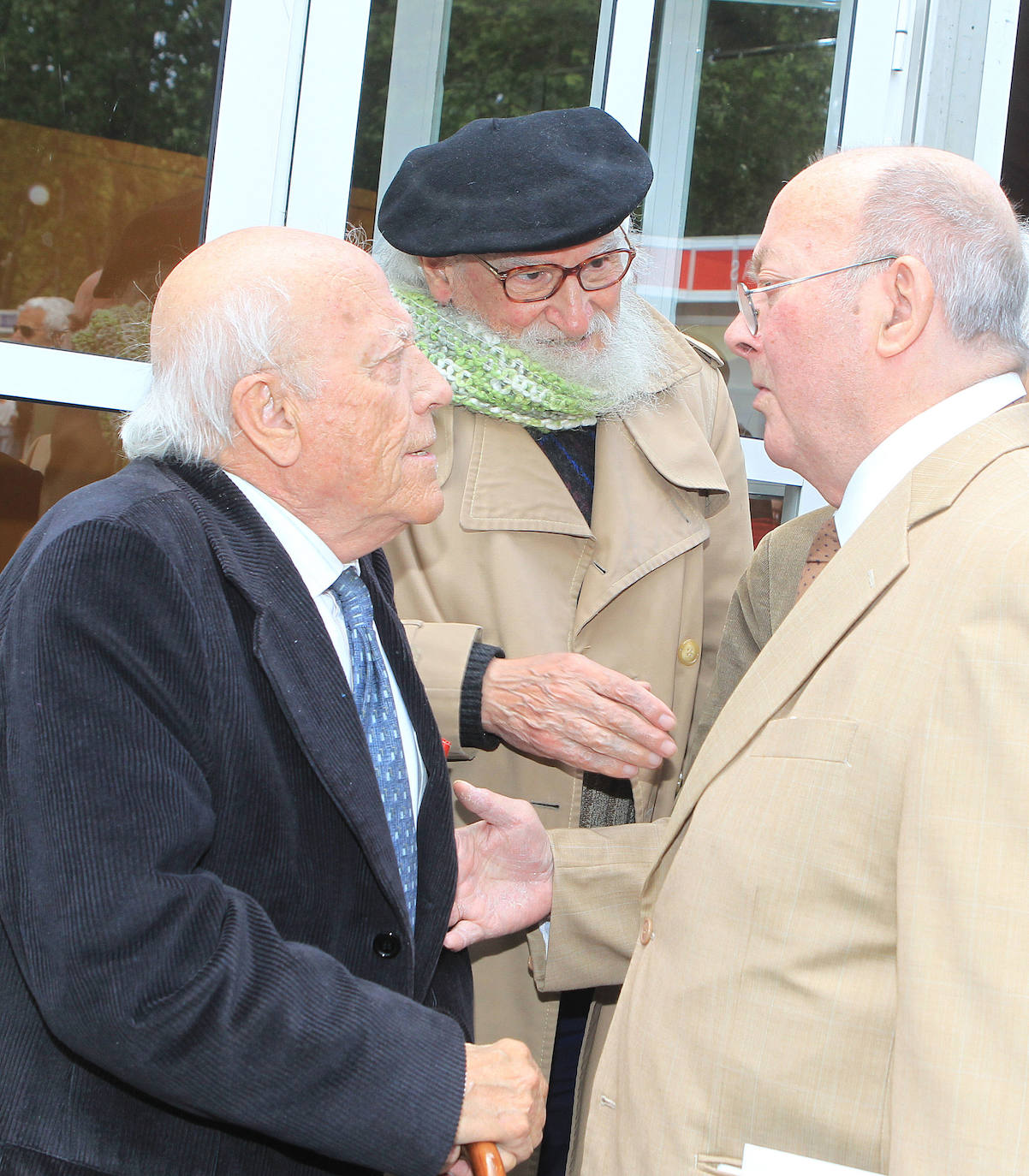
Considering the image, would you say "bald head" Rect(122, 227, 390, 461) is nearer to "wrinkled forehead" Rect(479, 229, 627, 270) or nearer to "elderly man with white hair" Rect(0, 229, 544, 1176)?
"elderly man with white hair" Rect(0, 229, 544, 1176)

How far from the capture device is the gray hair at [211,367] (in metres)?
1.41

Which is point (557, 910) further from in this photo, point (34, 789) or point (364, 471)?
point (34, 789)

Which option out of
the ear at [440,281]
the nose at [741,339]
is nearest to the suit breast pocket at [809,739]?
the nose at [741,339]

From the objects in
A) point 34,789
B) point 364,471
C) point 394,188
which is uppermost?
point 394,188

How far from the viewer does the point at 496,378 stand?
2164mm

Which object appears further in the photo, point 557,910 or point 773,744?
point 557,910

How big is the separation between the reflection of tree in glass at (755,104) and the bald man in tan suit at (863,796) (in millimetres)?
1769

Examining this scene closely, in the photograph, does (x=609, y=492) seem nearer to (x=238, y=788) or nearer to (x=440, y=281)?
(x=440, y=281)

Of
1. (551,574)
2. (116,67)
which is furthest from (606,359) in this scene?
(116,67)

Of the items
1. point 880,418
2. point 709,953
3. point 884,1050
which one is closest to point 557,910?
point 709,953

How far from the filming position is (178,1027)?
111cm

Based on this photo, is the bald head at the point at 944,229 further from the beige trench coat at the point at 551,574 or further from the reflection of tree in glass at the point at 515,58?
the reflection of tree in glass at the point at 515,58

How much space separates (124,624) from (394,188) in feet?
4.56

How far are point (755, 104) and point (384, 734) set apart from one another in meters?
2.56
